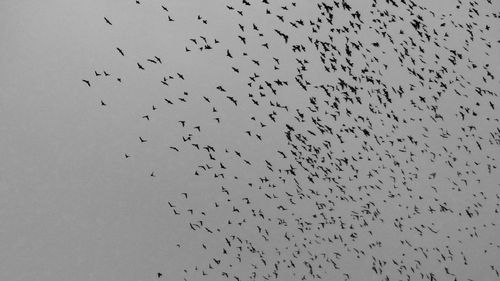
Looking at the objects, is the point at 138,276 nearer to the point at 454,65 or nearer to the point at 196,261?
the point at 196,261

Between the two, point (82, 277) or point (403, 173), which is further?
point (82, 277)

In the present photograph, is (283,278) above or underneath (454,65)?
underneath

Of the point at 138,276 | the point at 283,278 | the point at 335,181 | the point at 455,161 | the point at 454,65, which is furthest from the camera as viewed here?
the point at 283,278

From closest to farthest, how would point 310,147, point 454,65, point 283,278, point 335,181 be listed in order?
point 454,65 → point 310,147 → point 335,181 → point 283,278

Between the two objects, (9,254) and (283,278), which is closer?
(9,254)

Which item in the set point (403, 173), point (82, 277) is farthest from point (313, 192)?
point (82, 277)

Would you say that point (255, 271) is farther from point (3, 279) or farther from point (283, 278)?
point (3, 279)

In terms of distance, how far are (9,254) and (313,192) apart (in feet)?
48.8

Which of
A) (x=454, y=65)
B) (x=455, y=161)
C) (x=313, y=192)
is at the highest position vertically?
Answer: (x=454, y=65)

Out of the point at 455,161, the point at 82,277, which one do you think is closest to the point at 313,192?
the point at 455,161

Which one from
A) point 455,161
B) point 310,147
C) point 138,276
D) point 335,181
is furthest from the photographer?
point 138,276

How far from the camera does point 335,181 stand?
84.5 feet

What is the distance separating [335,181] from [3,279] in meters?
16.6

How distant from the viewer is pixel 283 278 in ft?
102
